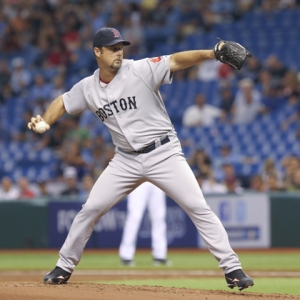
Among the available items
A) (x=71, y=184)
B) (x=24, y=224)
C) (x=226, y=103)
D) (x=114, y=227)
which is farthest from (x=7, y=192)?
(x=226, y=103)

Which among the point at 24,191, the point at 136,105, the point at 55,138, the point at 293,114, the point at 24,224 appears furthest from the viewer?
the point at 55,138

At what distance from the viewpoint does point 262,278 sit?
797cm

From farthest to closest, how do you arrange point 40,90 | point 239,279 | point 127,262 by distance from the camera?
point 40,90
point 127,262
point 239,279

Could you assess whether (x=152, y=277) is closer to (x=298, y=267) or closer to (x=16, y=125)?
(x=298, y=267)

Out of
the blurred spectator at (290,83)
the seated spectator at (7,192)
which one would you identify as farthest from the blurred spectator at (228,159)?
the seated spectator at (7,192)

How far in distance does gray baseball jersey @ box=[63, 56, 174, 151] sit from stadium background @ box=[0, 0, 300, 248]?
6553 millimetres

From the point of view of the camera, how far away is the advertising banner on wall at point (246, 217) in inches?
485

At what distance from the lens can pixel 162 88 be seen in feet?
54.3

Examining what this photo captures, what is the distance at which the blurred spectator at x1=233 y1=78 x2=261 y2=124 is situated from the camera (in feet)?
47.9

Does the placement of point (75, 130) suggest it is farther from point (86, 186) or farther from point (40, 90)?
point (86, 186)

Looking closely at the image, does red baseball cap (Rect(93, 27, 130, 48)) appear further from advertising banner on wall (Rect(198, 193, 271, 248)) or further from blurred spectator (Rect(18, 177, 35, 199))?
blurred spectator (Rect(18, 177, 35, 199))

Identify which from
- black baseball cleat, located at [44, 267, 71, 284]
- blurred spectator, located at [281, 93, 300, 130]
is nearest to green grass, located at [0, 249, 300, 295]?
black baseball cleat, located at [44, 267, 71, 284]

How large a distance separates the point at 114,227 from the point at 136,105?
23.2ft

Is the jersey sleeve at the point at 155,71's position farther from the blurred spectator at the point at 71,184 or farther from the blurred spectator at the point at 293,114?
the blurred spectator at the point at 293,114
